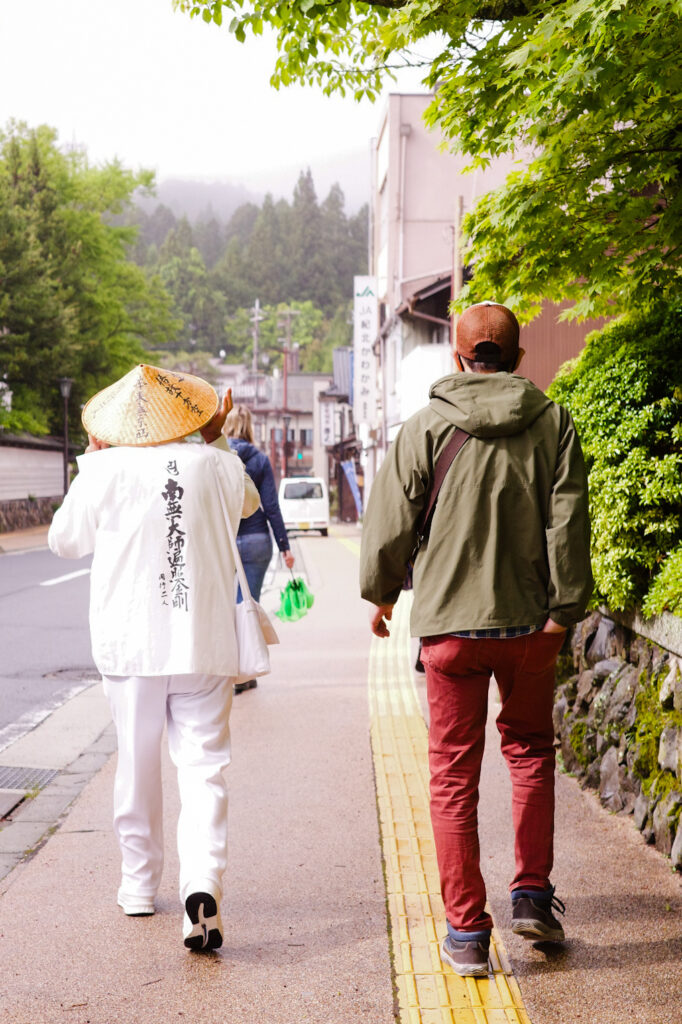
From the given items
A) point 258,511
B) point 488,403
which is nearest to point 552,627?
point 488,403

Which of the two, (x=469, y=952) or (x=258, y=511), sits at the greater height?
(x=258, y=511)

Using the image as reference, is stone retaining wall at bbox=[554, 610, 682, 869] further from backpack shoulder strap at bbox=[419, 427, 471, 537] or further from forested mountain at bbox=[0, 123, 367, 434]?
forested mountain at bbox=[0, 123, 367, 434]

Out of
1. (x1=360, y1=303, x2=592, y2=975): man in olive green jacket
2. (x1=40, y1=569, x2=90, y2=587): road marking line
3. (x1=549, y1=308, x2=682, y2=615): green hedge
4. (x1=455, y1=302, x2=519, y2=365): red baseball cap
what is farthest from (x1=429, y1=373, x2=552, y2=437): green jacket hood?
(x1=40, y1=569, x2=90, y2=587): road marking line

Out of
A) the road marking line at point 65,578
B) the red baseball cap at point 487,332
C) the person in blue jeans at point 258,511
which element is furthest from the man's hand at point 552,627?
the road marking line at point 65,578

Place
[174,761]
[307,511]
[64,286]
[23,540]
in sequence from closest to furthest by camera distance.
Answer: [174,761]
[23,540]
[307,511]
[64,286]

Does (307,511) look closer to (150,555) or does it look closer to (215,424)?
(215,424)

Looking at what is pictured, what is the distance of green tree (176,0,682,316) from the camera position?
12.6 ft

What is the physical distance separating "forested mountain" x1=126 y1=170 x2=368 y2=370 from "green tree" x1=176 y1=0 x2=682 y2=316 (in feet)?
326

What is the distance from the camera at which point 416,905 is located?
12.2 ft

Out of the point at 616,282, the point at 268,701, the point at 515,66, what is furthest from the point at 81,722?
the point at 515,66

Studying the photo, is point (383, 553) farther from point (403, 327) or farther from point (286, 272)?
point (286, 272)

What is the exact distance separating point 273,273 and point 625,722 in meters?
129

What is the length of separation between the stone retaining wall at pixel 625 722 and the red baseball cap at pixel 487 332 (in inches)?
59.0

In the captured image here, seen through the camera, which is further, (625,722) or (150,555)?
(625,722)
